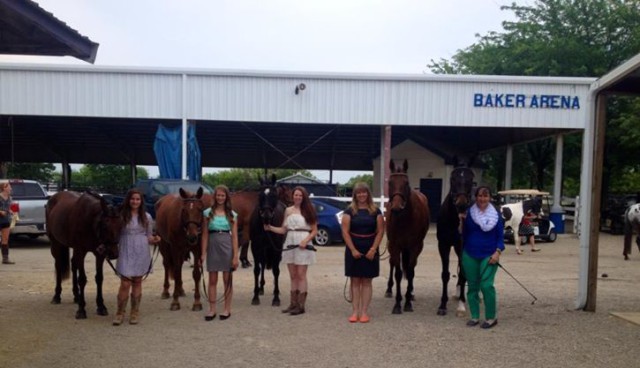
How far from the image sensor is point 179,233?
7766mm

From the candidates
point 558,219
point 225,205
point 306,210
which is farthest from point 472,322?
point 558,219

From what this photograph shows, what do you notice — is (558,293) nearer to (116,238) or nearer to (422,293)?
(422,293)

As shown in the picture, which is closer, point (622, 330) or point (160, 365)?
point (160, 365)

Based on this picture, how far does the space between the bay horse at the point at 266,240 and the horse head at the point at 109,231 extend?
2049 millimetres

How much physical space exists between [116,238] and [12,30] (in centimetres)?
262

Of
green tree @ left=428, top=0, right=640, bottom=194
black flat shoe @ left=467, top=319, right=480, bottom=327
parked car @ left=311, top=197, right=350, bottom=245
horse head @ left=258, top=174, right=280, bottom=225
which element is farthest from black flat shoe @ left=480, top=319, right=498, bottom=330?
green tree @ left=428, top=0, right=640, bottom=194

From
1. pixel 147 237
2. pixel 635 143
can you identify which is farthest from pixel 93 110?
pixel 635 143

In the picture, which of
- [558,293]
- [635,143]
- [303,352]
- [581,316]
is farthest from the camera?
[635,143]

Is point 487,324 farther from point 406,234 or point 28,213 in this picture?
point 28,213

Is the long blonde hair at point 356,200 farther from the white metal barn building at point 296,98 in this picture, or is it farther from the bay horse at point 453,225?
the white metal barn building at point 296,98

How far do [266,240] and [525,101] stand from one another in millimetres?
15509

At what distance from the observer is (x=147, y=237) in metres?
6.96

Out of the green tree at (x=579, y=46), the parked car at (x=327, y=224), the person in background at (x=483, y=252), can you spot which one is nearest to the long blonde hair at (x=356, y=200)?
the person in background at (x=483, y=252)

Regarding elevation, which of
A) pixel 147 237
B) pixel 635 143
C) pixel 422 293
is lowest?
pixel 422 293
